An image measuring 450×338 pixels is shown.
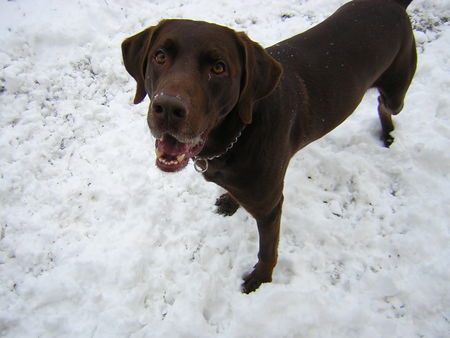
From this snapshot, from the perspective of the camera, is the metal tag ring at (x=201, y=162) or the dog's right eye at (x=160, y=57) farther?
the metal tag ring at (x=201, y=162)

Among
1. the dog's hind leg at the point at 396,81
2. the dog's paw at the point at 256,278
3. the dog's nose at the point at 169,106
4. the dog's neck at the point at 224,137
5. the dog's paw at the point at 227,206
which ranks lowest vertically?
the dog's paw at the point at 256,278

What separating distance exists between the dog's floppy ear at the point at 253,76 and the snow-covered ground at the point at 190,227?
4.60 ft

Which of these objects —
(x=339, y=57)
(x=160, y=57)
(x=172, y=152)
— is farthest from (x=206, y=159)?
(x=339, y=57)

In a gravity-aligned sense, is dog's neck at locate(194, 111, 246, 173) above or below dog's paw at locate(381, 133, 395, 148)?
above

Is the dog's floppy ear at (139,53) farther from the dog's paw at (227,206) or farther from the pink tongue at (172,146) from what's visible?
the dog's paw at (227,206)

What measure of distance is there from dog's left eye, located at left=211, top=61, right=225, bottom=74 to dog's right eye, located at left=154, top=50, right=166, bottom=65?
0.29m

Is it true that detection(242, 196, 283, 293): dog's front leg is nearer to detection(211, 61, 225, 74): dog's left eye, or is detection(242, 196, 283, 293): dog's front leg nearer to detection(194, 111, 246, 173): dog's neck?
detection(194, 111, 246, 173): dog's neck

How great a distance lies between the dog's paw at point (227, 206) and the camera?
2.95 m

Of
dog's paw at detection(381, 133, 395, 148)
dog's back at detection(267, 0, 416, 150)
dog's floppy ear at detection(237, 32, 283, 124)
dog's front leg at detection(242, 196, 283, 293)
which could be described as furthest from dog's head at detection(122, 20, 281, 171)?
dog's paw at detection(381, 133, 395, 148)

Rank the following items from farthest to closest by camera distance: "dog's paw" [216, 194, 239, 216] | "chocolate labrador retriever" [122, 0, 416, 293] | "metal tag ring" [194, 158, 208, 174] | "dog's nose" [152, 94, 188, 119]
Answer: "dog's paw" [216, 194, 239, 216] → "metal tag ring" [194, 158, 208, 174] → "chocolate labrador retriever" [122, 0, 416, 293] → "dog's nose" [152, 94, 188, 119]

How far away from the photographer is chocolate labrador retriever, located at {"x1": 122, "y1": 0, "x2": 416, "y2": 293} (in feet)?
5.27

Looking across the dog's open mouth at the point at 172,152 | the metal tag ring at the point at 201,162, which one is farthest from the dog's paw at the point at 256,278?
the dog's open mouth at the point at 172,152

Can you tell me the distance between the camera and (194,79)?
1564mm

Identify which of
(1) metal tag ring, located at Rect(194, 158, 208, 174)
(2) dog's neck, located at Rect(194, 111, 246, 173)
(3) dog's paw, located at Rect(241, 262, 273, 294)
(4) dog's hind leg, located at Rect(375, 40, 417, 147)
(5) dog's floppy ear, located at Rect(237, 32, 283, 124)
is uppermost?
(5) dog's floppy ear, located at Rect(237, 32, 283, 124)
